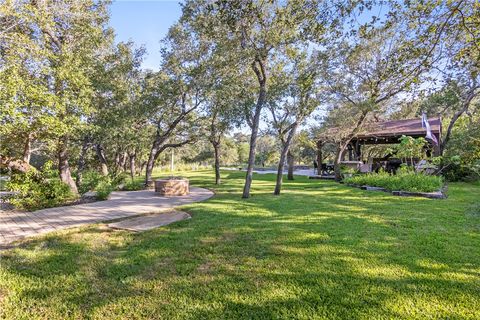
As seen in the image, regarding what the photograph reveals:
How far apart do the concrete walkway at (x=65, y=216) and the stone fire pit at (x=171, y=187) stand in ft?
5.48

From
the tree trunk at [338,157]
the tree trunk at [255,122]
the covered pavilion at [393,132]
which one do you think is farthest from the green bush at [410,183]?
the tree trunk at [255,122]

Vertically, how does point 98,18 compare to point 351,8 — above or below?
above

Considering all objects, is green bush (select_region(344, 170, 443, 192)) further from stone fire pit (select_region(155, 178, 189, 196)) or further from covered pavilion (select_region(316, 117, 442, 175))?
stone fire pit (select_region(155, 178, 189, 196))

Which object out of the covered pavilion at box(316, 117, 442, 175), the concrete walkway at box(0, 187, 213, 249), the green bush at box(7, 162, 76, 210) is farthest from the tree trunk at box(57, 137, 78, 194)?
the covered pavilion at box(316, 117, 442, 175)

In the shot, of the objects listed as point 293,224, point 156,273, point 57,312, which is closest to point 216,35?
point 293,224

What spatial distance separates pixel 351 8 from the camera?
154 inches

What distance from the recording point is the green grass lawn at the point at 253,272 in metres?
2.48

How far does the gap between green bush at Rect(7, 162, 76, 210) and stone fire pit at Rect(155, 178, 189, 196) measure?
295cm

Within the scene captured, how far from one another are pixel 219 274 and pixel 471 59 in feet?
17.8

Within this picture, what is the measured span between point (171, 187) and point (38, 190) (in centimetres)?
410

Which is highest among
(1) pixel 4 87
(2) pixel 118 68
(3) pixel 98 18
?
(3) pixel 98 18

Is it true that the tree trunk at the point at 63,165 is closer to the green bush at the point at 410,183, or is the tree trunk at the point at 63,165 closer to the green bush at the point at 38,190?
the green bush at the point at 38,190

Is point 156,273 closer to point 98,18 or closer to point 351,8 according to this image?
point 351,8

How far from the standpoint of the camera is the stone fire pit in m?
10.1
